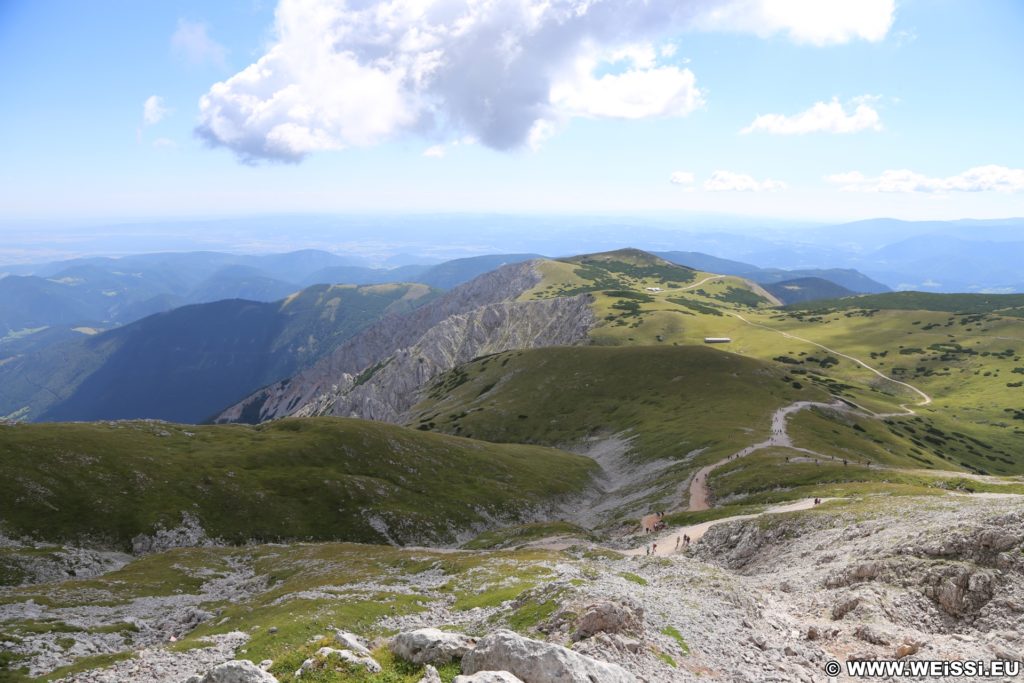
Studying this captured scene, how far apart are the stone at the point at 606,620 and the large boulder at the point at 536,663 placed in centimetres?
437

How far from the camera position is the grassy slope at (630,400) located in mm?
122312

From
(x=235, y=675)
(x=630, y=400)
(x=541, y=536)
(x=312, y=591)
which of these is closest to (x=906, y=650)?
(x=235, y=675)

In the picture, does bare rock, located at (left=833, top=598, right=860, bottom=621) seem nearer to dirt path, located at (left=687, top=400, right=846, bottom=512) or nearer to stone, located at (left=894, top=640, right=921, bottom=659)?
stone, located at (left=894, top=640, right=921, bottom=659)

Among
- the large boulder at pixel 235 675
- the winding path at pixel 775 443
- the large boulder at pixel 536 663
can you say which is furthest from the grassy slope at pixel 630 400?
the large boulder at pixel 235 675

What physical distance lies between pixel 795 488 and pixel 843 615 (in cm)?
4970

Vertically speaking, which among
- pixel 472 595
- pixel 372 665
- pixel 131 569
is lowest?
pixel 131 569

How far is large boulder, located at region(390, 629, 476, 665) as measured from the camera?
68.5 ft

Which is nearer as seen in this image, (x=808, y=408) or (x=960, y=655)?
(x=960, y=655)

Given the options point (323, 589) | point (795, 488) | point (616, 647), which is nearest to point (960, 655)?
point (616, 647)

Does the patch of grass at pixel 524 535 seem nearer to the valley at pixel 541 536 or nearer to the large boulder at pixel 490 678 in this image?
the valley at pixel 541 536

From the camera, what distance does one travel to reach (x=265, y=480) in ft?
285

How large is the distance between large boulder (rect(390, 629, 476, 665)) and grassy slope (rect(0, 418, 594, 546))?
209 ft

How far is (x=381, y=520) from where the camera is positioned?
84.0 meters

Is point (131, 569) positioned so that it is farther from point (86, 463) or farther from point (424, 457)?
point (424, 457)
